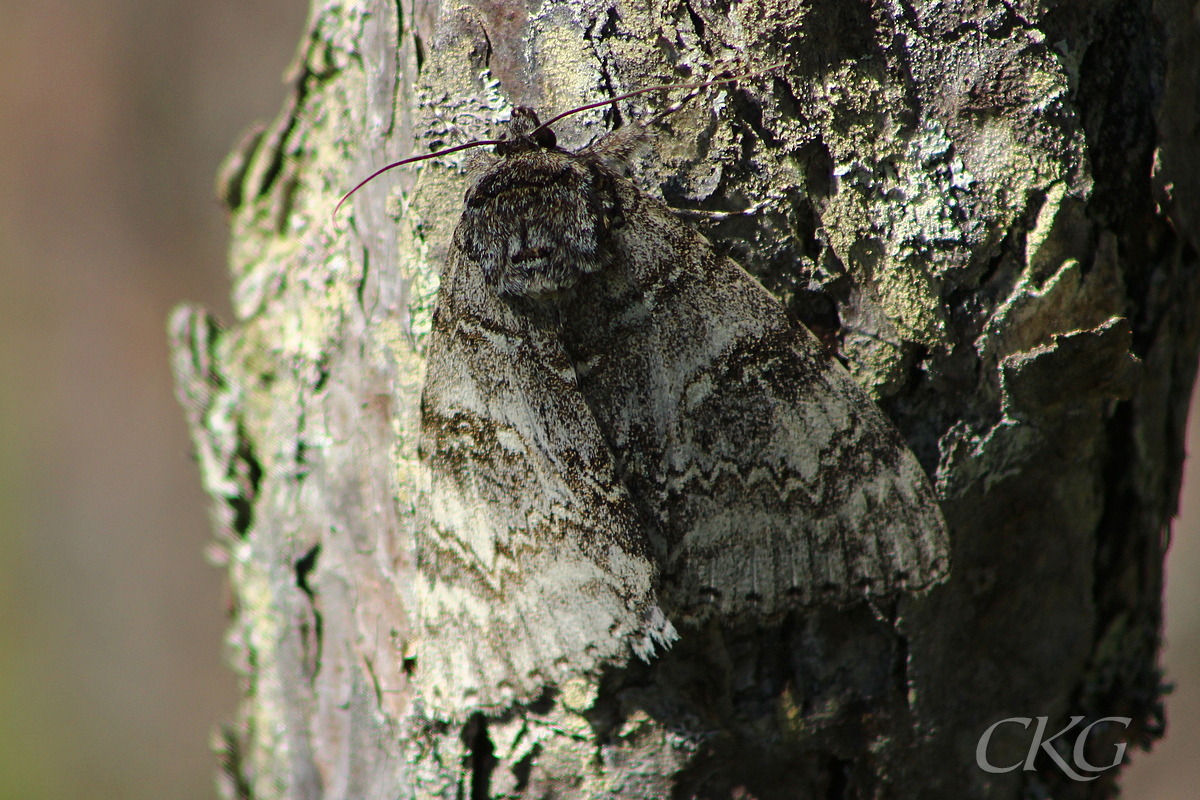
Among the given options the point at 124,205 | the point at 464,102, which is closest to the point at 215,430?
the point at 464,102

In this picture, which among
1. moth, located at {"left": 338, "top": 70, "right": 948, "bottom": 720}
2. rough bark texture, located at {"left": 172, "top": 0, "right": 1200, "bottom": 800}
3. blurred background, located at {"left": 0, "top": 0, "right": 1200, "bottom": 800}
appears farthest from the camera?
blurred background, located at {"left": 0, "top": 0, "right": 1200, "bottom": 800}

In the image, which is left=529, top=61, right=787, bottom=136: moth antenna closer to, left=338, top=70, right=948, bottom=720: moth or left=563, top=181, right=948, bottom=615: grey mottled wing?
left=338, top=70, right=948, bottom=720: moth

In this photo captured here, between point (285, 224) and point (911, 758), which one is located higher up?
point (285, 224)

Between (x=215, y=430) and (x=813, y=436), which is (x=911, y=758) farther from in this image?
(x=215, y=430)

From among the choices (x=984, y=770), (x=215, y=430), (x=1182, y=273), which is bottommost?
(x=984, y=770)

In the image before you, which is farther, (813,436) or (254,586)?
(254,586)

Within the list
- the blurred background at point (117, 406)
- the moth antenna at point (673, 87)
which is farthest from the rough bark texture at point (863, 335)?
the blurred background at point (117, 406)

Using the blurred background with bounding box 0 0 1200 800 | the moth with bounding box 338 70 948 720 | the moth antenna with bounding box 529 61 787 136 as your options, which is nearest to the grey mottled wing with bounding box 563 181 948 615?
the moth with bounding box 338 70 948 720
